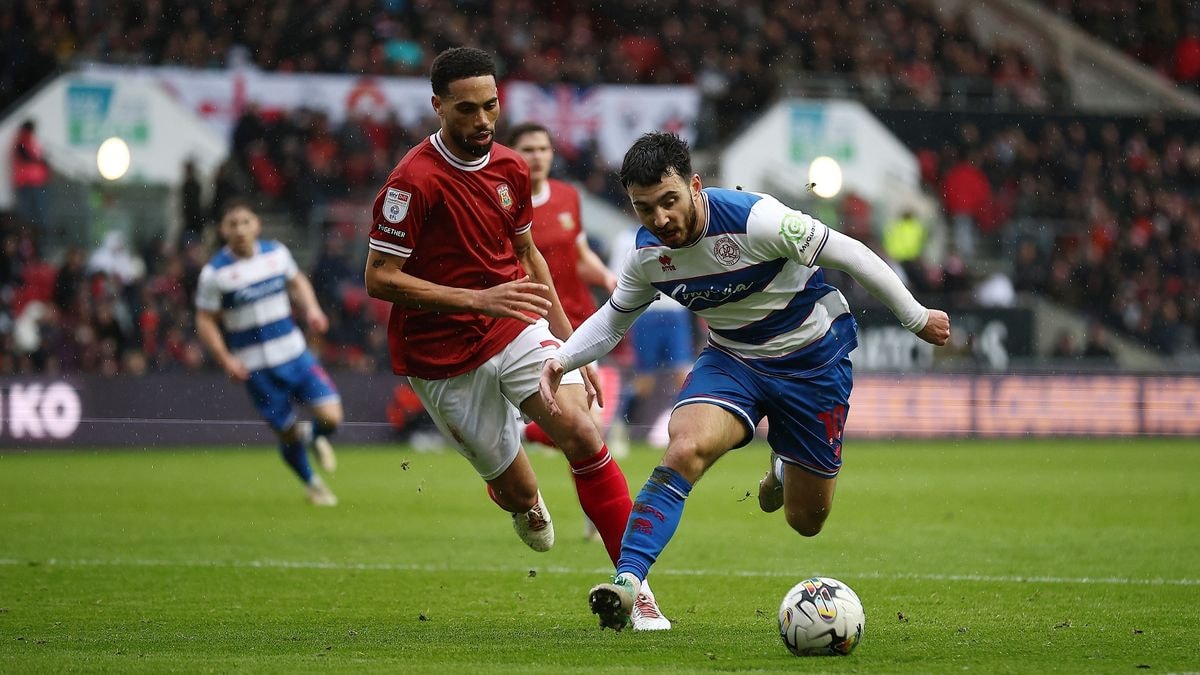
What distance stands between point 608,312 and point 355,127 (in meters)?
16.8

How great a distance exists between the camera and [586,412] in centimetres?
735

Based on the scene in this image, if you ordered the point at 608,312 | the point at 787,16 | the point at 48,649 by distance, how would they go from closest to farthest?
the point at 48,649, the point at 608,312, the point at 787,16

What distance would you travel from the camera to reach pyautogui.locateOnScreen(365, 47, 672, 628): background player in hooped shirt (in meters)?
7.15

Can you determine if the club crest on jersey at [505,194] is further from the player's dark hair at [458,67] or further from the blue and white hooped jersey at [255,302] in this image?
the blue and white hooped jersey at [255,302]

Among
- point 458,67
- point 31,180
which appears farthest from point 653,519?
point 31,180

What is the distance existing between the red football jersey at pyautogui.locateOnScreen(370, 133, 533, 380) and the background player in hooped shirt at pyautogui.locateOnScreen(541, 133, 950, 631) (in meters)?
0.65

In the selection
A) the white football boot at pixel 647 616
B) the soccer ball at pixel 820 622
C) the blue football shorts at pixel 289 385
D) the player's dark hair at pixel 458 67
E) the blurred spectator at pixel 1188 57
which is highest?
the blurred spectator at pixel 1188 57

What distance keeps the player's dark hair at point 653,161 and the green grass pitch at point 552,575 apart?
178cm

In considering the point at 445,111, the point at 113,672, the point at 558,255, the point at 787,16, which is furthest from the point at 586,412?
the point at 787,16

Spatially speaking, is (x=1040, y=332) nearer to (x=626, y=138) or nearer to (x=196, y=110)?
(x=626, y=138)

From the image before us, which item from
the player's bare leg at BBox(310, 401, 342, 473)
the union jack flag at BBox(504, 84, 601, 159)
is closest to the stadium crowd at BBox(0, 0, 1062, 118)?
the union jack flag at BBox(504, 84, 601, 159)

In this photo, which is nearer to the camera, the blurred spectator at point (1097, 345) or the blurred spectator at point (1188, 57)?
the blurred spectator at point (1097, 345)

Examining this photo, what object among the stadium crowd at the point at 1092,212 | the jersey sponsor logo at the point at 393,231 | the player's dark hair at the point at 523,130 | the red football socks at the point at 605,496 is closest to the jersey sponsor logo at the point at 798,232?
the red football socks at the point at 605,496

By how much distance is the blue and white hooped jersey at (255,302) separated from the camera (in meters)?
13.4
